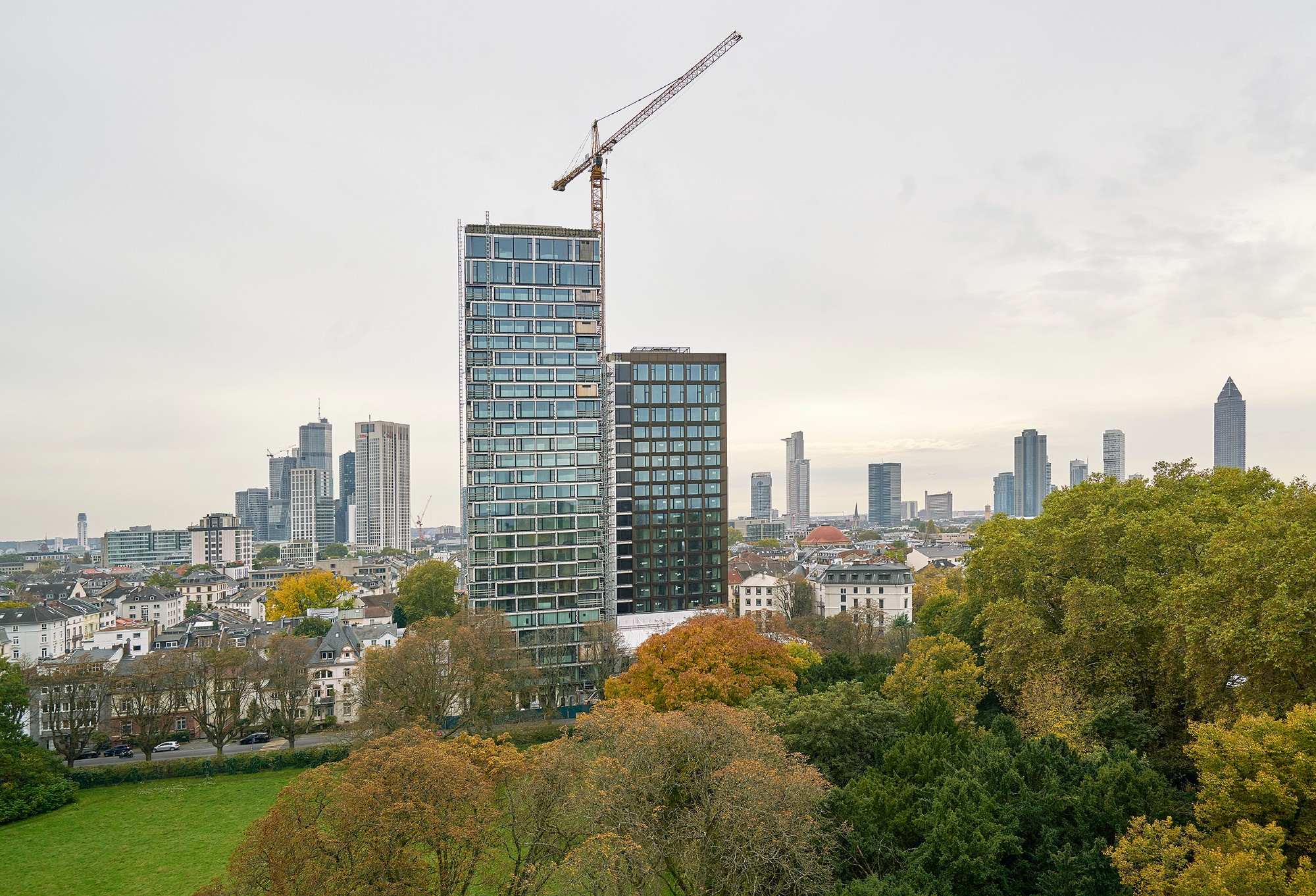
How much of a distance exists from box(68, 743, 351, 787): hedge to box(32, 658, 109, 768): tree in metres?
1.80

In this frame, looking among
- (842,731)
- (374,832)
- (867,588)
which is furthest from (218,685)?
(867,588)

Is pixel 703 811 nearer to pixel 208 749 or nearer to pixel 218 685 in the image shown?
pixel 218 685

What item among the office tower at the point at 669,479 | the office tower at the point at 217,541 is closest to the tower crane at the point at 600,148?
the office tower at the point at 669,479

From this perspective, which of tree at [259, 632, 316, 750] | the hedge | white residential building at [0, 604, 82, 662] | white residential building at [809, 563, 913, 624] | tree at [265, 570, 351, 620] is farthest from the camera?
tree at [265, 570, 351, 620]

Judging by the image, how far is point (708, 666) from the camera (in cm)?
2867

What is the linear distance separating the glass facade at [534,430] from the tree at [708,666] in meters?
19.5

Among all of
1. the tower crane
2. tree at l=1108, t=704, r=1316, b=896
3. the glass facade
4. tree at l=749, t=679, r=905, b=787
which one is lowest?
tree at l=749, t=679, r=905, b=787

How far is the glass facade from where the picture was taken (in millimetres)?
49188

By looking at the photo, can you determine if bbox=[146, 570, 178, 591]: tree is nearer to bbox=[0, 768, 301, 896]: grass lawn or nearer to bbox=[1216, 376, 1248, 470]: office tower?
bbox=[0, 768, 301, 896]: grass lawn

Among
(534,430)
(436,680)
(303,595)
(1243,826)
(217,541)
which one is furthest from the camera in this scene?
(217,541)

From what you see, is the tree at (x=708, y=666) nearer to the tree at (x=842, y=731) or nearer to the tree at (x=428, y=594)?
the tree at (x=842, y=731)

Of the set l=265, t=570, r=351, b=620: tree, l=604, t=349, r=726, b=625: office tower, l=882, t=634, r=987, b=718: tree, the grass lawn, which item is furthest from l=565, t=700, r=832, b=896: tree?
l=265, t=570, r=351, b=620: tree

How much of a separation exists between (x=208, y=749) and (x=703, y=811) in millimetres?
40189

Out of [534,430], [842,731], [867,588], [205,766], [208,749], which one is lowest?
[208,749]
